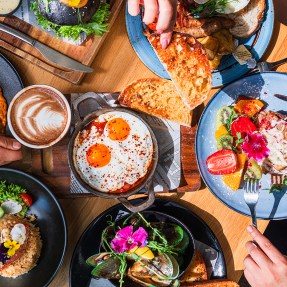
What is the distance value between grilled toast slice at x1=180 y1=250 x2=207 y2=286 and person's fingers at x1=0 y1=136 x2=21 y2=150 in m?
0.90

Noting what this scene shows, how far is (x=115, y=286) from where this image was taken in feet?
7.55

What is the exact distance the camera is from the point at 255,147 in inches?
87.9

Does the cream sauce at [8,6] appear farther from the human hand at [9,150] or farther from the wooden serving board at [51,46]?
the human hand at [9,150]

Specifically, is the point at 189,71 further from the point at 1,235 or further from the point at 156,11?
the point at 1,235

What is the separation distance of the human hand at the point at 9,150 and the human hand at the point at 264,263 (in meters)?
1.02

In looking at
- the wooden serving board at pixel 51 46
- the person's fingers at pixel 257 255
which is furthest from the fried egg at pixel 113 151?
the person's fingers at pixel 257 255

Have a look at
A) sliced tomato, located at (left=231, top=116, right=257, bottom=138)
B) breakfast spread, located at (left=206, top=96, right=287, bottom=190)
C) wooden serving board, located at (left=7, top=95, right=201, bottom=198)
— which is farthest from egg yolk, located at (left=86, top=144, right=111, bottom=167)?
sliced tomato, located at (left=231, top=116, right=257, bottom=138)

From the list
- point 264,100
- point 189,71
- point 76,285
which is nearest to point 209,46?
point 189,71

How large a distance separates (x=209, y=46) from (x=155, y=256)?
0.90 m

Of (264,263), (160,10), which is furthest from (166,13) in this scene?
(264,263)

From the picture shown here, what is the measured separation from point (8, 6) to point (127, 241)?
1097 mm

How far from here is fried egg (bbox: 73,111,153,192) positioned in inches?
89.4

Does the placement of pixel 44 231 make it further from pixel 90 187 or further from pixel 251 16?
pixel 251 16

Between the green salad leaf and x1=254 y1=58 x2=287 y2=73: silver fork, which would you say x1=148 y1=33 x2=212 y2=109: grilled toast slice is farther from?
the green salad leaf
